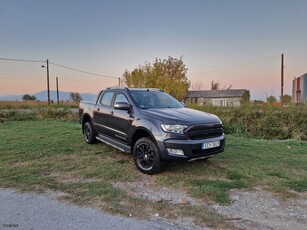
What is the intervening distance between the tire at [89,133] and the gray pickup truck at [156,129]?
841 mm

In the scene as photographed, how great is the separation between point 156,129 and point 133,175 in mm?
1091

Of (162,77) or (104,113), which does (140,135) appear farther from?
(162,77)

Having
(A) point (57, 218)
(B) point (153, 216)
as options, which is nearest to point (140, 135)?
(B) point (153, 216)

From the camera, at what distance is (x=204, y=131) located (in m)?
4.39

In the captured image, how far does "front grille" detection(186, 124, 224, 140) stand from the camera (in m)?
4.19

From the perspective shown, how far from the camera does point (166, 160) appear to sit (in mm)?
4207

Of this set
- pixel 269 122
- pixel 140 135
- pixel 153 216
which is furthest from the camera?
pixel 269 122

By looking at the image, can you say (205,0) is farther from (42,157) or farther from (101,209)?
(101,209)

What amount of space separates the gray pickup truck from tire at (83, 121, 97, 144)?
841 millimetres

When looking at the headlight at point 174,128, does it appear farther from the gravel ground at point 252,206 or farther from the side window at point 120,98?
the side window at point 120,98

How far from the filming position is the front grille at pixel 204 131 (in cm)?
419

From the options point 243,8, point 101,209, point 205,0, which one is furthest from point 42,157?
point 243,8

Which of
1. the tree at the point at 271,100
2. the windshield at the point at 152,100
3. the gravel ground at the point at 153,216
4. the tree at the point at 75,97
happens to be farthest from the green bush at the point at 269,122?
the tree at the point at 75,97

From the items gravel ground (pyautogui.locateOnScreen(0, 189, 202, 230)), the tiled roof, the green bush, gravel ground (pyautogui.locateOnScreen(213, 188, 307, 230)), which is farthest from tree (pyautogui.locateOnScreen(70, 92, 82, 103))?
gravel ground (pyautogui.locateOnScreen(213, 188, 307, 230))
